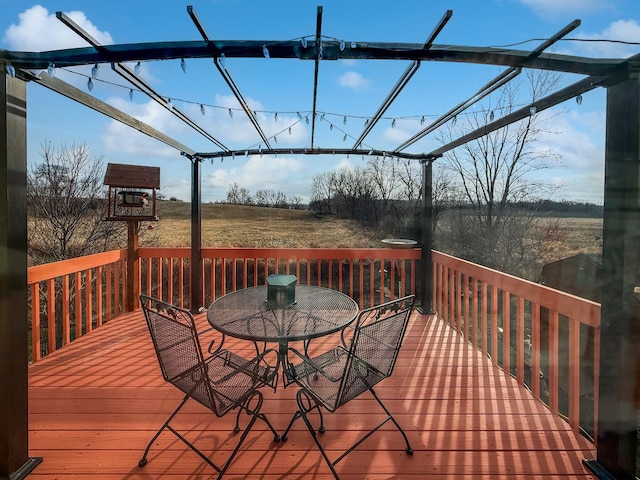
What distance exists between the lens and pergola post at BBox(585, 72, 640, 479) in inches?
61.6

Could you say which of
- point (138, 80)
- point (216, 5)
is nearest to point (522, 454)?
point (138, 80)

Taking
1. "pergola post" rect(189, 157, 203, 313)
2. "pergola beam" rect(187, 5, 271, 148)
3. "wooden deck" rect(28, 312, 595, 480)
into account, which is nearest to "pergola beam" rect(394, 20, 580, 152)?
"pergola beam" rect(187, 5, 271, 148)

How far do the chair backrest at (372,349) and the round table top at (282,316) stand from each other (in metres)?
0.26

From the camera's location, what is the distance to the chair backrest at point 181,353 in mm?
1566

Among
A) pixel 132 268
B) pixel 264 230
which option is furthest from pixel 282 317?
pixel 264 230

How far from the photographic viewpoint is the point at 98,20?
2.95 metres

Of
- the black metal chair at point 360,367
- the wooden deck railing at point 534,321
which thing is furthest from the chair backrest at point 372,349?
the wooden deck railing at point 534,321

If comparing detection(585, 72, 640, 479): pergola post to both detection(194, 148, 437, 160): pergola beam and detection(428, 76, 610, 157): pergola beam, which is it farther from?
detection(194, 148, 437, 160): pergola beam

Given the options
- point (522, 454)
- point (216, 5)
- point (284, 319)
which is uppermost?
point (216, 5)

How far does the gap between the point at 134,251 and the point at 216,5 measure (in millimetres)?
2933

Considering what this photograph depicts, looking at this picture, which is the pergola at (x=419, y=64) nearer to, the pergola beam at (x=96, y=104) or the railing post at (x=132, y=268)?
the pergola beam at (x=96, y=104)

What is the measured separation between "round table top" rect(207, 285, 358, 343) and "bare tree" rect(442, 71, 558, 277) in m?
6.56

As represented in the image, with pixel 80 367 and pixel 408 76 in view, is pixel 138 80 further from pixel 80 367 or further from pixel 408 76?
pixel 80 367

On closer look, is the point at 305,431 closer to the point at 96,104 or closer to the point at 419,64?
the point at 419,64
